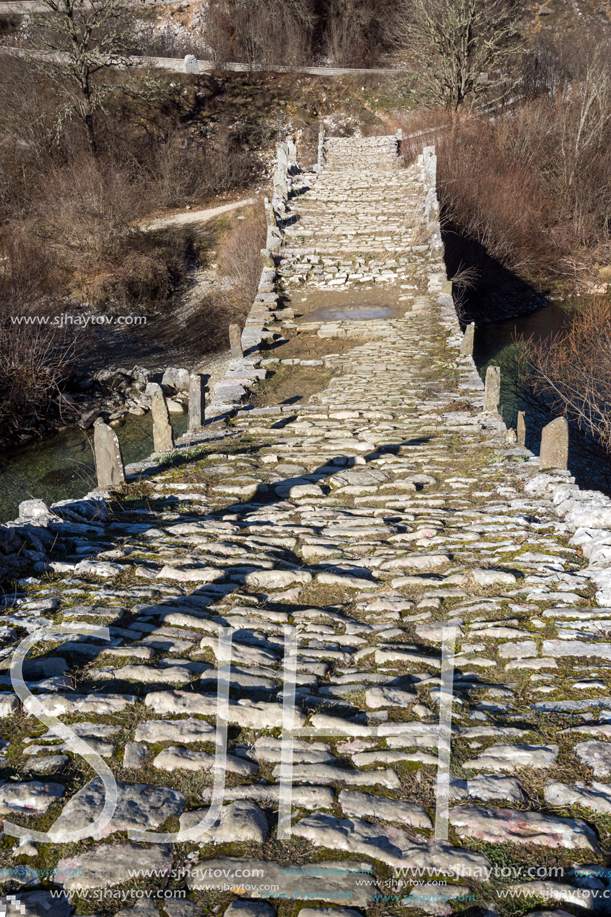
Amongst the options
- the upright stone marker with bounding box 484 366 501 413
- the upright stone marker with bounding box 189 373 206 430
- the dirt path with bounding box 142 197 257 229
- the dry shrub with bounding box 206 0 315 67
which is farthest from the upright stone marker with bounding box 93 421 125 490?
the dry shrub with bounding box 206 0 315 67

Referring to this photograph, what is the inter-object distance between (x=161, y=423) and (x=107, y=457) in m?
1.15

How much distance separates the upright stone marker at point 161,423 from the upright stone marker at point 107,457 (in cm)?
90

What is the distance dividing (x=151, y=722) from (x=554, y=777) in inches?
68.0

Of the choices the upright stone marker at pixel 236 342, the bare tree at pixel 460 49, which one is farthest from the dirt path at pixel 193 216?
the upright stone marker at pixel 236 342

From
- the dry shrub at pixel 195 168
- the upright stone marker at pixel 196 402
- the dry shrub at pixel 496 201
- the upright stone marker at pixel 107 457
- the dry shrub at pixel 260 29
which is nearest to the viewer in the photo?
the upright stone marker at pixel 107 457

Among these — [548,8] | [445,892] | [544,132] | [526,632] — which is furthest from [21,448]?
[548,8]

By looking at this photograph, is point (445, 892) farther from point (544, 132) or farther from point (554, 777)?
point (544, 132)

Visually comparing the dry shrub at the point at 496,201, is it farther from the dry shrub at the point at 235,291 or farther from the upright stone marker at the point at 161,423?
the upright stone marker at the point at 161,423

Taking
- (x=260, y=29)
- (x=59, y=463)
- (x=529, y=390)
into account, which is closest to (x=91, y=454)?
(x=59, y=463)

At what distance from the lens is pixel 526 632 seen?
369cm

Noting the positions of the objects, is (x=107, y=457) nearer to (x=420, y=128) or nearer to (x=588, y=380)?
(x=588, y=380)

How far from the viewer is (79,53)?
25.6 metres

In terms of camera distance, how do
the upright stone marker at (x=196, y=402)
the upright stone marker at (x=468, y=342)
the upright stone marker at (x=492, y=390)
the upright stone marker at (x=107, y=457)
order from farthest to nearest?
the upright stone marker at (x=468, y=342) → the upright stone marker at (x=196, y=402) → the upright stone marker at (x=492, y=390) → the upright stone marker at (x=107, y=457)

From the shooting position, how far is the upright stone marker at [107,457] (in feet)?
20.5
